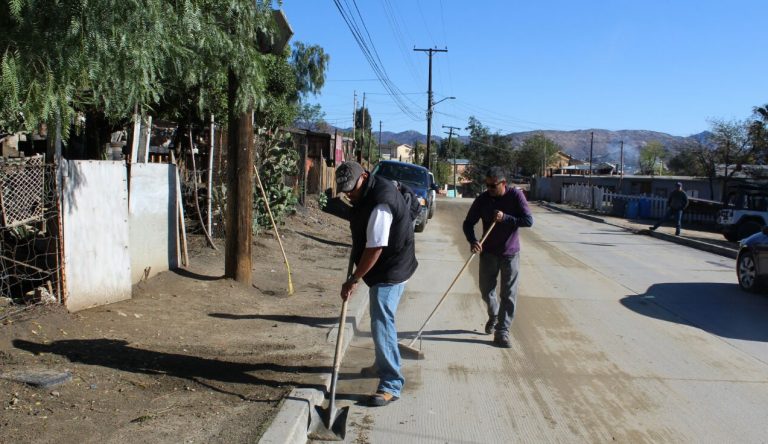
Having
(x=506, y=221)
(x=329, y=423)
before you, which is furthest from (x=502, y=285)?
(x=329, y=423)

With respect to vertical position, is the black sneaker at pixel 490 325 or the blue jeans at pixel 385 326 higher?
the blue jeans at pixel 385 326

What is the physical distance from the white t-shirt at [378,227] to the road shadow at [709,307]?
5029 mm

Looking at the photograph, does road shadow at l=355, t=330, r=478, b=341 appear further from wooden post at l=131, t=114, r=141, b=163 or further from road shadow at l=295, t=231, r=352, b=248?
road shadow at l=295, t=231, r=352, b=248

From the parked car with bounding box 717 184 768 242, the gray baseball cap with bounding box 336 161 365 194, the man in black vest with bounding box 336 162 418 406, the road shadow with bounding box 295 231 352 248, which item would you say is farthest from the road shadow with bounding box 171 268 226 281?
the parked car with bounding box 717 184 768 242

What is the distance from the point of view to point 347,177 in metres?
4.72

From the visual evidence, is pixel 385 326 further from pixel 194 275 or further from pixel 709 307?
pixel 709 307

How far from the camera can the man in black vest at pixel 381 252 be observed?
15.4ft

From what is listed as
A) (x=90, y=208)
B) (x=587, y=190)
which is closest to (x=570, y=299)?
(x=90, y=208)

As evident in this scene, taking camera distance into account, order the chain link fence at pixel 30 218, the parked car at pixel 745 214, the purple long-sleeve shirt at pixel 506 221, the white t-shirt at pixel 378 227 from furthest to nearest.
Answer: the parked car at pixel 745 214
the purple long-sleeve shirt at pixel 506 221
the chain link fence at pixel 30 218
the white t-shirt at pixel 378 227

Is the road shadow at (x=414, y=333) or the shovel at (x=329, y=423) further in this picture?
the road shadow at (x=414, y=333)

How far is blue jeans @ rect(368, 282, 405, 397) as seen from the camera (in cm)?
496

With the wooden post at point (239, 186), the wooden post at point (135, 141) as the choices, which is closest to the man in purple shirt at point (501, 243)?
the wooden post at point (239, 186)

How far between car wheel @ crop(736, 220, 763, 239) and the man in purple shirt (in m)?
15.7

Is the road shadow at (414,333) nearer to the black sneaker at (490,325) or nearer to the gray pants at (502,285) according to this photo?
the black sneaker at (490,325)
